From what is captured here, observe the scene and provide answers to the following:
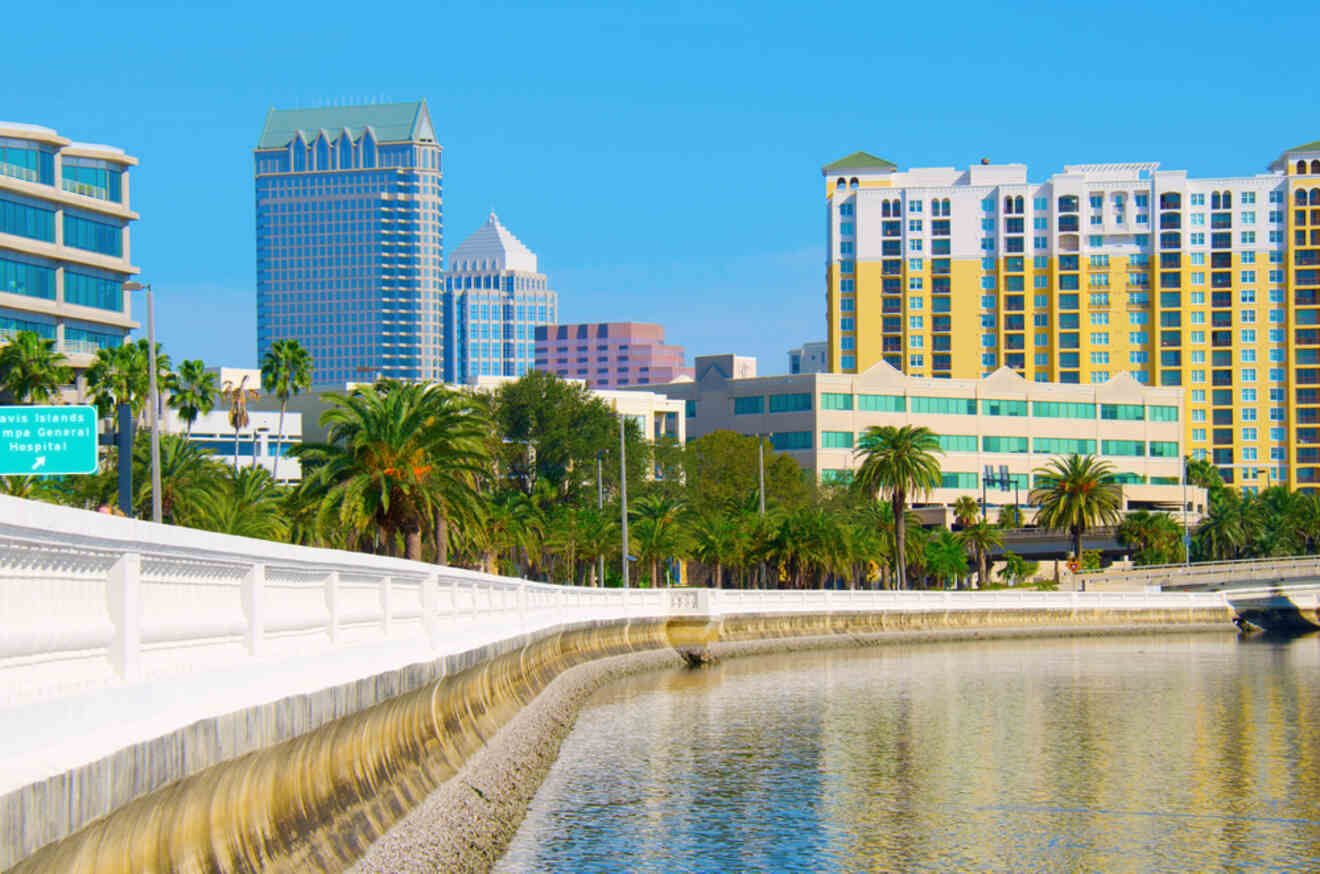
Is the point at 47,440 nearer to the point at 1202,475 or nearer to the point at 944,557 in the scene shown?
the point at 944,557

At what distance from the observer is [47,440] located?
108 feet

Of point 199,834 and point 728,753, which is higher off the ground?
point 199,834

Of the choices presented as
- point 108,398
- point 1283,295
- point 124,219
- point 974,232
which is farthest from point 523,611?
point 1283,295

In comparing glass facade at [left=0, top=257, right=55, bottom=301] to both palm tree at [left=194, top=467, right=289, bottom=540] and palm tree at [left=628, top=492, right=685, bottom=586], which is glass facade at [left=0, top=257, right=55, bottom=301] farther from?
palm tree at [left=628, top=492, right=685, bottom=586]

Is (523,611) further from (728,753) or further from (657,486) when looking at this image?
(657,486)

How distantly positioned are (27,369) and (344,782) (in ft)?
239

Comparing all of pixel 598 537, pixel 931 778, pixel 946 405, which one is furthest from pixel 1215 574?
pixel 931 778

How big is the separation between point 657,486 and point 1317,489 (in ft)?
330

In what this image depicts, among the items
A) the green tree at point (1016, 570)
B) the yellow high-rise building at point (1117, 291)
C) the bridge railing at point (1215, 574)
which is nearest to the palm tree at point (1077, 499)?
the bridge railing at point (1215, 574)

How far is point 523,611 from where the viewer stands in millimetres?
→ 34094

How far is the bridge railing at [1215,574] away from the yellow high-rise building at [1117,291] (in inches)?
3188

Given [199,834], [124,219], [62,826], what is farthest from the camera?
[124,219]

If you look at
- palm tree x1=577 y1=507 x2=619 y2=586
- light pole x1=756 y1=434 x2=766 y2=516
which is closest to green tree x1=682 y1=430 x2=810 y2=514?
light pole x1=756 y1=434 x2=766 y2=516

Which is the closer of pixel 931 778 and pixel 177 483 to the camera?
pixel 931 778
